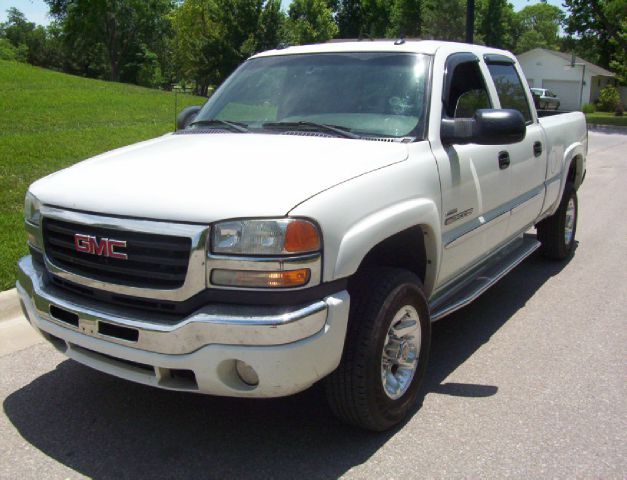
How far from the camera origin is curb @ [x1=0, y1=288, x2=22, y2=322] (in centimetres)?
466

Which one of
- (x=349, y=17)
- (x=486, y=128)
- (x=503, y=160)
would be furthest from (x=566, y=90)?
(x=486, y=128)

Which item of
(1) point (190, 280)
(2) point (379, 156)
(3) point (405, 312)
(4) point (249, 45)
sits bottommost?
(3) point (405, 312)

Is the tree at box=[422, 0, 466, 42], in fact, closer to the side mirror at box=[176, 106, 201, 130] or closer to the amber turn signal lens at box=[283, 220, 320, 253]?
the side mirror at box=[176, 106, 201, 130]

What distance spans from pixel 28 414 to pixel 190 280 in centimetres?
149

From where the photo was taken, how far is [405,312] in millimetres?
3303

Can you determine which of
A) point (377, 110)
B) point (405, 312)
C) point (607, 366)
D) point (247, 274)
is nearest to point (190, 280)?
point (247, 274)

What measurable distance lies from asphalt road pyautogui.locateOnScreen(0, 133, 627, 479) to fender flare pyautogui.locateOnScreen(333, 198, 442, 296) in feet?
2.52

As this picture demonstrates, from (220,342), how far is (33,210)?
130 centimetres

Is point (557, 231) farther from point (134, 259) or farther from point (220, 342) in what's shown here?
point (134, 259)

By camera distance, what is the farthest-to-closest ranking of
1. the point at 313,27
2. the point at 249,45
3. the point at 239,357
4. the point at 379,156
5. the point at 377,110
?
the point at 313,27
the point at 249,45
the point at 377,110
the point at 379,156
the point at 239,357

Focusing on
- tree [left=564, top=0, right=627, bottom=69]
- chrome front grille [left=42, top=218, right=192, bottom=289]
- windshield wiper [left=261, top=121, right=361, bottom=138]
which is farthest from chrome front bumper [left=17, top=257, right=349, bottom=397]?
tree [left=564, top=0, right=627, bottom=69]

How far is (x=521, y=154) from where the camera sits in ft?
15.6

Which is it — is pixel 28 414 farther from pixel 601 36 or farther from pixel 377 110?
pixel 601 36

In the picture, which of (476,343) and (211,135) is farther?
(476,343)
